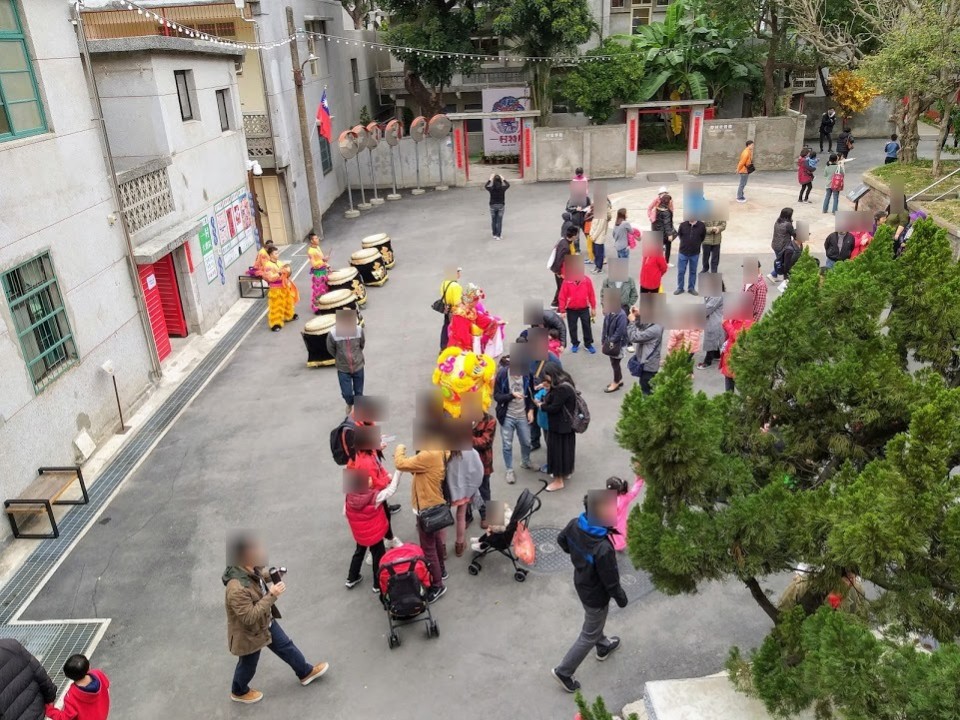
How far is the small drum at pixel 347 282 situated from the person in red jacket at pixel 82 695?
9.35 m

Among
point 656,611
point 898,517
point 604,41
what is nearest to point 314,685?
point 656,611

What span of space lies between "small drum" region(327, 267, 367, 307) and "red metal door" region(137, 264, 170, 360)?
301cm

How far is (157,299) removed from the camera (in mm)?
12609

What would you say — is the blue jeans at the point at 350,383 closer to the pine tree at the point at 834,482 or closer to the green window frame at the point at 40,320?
the green window frame at the point at 40,320

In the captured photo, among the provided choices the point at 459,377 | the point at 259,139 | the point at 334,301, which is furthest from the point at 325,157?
the point at 459,377

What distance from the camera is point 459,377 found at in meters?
8.20

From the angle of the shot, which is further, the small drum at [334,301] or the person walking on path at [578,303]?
the small drum at [334,301]

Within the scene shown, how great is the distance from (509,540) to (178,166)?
31.8ft

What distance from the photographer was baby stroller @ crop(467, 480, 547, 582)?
722cm

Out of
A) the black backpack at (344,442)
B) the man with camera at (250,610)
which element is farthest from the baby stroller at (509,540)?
the man with camera at (250,610)

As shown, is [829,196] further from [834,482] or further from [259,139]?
[834,482]

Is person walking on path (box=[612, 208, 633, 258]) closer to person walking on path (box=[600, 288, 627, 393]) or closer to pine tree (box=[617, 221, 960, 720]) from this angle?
person walking on path (box=[600, 288, 627, 393])

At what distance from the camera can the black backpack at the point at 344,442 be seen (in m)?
6.92

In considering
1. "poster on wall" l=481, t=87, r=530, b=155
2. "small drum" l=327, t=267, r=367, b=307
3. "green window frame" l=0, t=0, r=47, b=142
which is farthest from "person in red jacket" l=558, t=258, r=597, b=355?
"poster on wall" l=481, t=87, r=530, b=155
